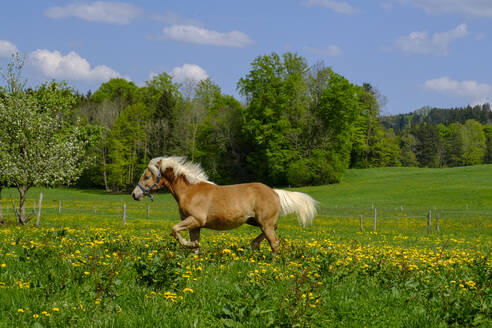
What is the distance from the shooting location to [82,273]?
21.8 ft

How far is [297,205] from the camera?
451 inches

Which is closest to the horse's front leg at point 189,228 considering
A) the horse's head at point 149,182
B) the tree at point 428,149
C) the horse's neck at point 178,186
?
the horse's neck at point 178,186

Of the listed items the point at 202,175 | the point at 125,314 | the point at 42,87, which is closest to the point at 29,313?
the point at 125,314

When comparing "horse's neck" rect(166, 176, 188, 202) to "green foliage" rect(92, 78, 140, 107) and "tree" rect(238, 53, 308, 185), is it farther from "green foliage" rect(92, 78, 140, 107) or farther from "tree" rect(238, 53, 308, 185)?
"green foliage" rect(92, 78, 140, 107)

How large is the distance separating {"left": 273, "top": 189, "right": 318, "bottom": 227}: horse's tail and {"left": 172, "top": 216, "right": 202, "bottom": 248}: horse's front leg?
219cm

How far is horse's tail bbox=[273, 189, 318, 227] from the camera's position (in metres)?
A: 11.3

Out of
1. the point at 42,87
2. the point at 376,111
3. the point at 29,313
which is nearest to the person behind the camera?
the point at 29,313

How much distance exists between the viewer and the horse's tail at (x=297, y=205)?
1133 centimetres

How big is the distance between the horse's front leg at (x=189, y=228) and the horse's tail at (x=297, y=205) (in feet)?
7.19

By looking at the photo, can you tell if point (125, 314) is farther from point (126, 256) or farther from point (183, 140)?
point (183, 140)

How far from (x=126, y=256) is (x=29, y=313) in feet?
10.4

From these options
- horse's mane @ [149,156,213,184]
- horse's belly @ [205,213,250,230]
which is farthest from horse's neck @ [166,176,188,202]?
horse's belly @ [205,213,250,230]

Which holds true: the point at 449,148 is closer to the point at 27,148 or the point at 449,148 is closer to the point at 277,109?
the point at 277,109

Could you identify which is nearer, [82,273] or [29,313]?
[29,313]
